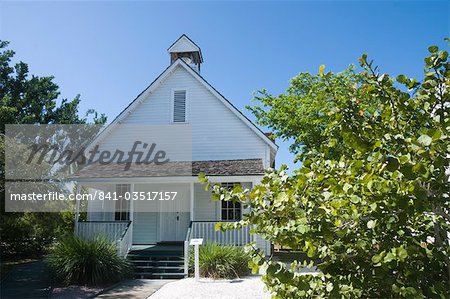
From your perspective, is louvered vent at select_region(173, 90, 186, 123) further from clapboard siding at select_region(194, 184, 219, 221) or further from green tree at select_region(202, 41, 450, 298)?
green tree at select_region(202, 41, 450, 298)

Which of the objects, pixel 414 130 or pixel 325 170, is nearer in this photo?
pixel 325 170

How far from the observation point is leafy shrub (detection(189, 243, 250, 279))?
12.2 m

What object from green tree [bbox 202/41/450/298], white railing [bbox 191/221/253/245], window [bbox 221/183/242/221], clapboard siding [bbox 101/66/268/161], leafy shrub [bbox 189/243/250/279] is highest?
clapboard siding [bbox 101/66/268/161]

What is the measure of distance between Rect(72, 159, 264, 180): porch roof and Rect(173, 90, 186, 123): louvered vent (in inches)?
98.4

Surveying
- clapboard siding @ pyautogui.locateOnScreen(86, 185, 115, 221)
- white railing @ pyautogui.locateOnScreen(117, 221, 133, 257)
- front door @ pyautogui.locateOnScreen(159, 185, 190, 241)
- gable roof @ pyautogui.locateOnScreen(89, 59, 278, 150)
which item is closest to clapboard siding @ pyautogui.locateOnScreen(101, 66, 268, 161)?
gable roof @ pyautogui.locateOnScreen(89, 59, 278, 150)

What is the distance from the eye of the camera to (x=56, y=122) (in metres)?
31.2

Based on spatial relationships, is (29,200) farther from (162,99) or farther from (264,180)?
(264,180)

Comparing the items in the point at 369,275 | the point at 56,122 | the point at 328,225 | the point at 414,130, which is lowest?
the point at 369,275

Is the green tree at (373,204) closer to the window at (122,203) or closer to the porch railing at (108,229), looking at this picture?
the porch railing at (108,229)

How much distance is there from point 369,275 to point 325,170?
2.64ft

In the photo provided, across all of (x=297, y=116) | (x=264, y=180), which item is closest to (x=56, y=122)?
(x=297, y=116)

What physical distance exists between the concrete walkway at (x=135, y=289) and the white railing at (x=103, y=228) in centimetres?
313

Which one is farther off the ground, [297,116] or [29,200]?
[297,116]

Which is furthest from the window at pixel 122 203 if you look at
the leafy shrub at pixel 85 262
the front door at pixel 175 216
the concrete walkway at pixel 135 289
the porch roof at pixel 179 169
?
the concrete walkway at pixel 135 289
